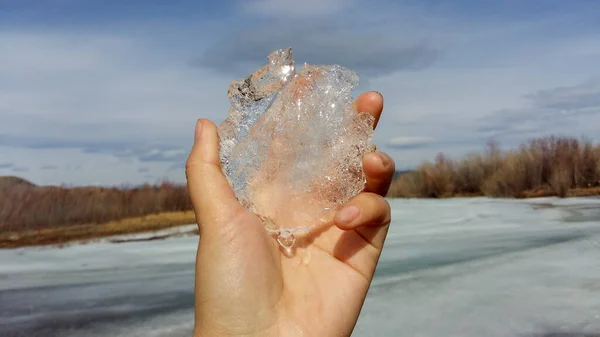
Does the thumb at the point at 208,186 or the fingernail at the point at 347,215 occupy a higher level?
the thumb at the point at 208,186

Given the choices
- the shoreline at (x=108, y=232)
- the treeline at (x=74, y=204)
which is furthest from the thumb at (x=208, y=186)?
the treeline at (x=74, y=204)

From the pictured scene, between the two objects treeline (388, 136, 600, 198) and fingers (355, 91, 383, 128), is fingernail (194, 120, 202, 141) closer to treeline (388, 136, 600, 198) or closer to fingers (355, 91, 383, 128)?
fingers (355, 91, 383, 128)

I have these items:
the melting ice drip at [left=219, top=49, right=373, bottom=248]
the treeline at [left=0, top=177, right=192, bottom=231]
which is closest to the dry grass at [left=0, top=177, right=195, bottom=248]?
the treeline at [left=0, top=177, right=192, bottom=231]

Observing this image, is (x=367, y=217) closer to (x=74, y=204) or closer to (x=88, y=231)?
(x=88, y=231)

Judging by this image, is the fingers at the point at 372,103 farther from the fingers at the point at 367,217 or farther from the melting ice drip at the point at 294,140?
the fingers at the point at 367,217

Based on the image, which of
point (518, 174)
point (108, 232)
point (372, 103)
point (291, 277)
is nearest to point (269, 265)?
point (291, 277)

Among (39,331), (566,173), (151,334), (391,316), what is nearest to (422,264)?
(391,316)

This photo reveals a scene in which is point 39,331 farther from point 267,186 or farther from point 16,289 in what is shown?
point 267,186

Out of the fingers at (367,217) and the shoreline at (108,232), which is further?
the shoreline at (108,232)
